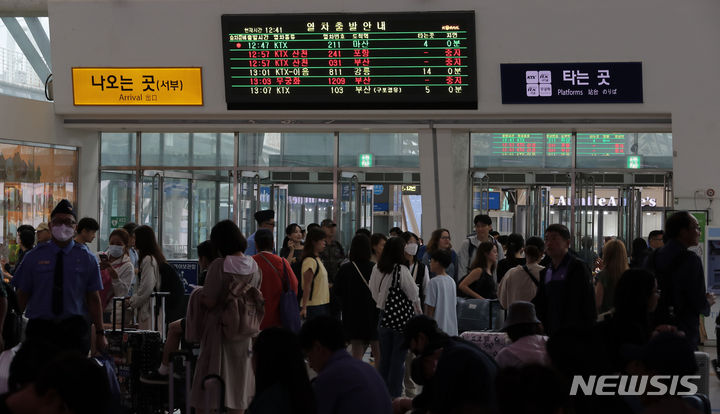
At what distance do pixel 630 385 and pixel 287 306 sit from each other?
358 cm

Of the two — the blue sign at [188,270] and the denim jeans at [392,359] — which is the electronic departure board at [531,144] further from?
the denim jeans at [392,359]

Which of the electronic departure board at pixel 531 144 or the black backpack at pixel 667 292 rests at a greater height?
the electronic departure board at pixel 531 144

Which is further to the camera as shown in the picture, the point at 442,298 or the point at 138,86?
the point at 138,86

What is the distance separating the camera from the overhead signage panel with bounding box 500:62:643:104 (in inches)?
468

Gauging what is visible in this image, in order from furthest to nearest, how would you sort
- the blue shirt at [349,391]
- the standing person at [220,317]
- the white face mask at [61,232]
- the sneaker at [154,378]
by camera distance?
the sneaker at [154,378] → the white face mask at [61,232] → the standing person at [220,317] → the blue shirt at [349,391]

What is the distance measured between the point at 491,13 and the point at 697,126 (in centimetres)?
316

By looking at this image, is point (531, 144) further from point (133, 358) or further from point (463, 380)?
point (463, 380)

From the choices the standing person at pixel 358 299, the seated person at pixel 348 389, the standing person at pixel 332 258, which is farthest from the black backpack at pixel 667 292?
the standing person at pixel 332 258

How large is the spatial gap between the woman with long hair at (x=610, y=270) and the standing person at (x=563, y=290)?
1.54 metres

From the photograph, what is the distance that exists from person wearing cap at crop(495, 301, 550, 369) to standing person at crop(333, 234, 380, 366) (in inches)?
132

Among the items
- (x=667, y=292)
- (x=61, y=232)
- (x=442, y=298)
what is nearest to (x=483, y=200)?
(x=442, y=298)

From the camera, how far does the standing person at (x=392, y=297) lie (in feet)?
25.1

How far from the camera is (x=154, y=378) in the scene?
627 centimetres

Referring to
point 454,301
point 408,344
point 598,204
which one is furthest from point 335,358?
point 598,204
